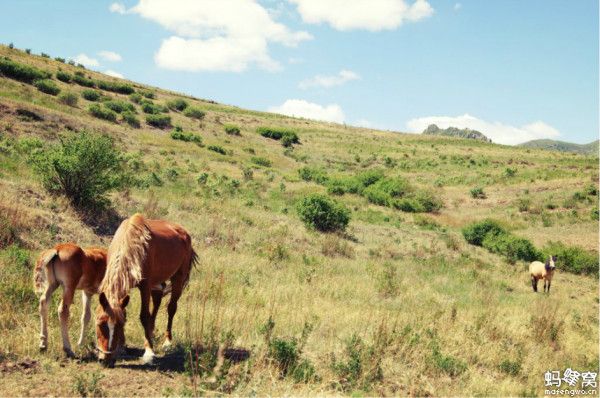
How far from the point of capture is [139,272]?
518 cm

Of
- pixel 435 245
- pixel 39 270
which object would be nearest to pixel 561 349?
pixel 39 270

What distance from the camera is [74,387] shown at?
15.5 feet

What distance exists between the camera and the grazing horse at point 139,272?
4965 millimetres

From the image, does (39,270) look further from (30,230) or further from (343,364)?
(30,230)

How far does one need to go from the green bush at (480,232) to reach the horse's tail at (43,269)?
22691 millimetres

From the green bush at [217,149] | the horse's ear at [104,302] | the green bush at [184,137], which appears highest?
the green bush at [184,137]

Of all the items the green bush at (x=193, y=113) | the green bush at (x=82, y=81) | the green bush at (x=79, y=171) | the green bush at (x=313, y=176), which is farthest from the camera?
the green bush at (x=193, y=113)

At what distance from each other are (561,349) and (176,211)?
13.4 m

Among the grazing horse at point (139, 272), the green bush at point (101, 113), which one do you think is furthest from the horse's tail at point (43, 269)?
the green bush at point (101, 113)

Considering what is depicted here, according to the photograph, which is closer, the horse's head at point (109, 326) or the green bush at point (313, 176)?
the horse's head at point (109, 326)

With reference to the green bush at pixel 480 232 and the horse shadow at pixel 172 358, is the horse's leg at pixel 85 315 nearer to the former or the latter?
the horse shadow at pixel 172 358

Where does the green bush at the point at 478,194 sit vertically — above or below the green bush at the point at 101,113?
below

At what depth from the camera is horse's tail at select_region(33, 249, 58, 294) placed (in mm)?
5457

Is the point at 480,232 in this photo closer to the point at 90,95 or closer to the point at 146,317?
the point at 146,317
